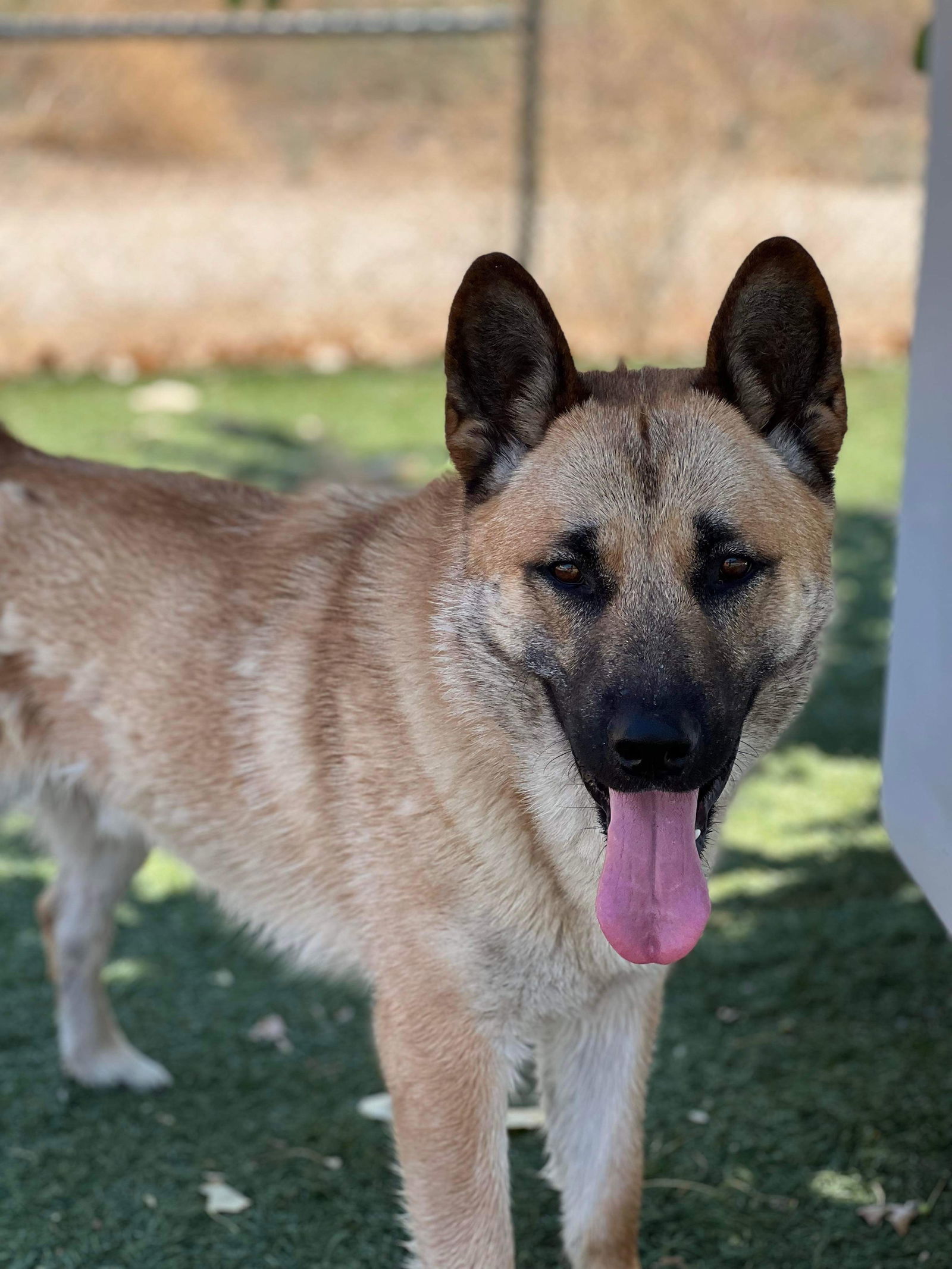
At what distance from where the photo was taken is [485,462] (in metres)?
2.14

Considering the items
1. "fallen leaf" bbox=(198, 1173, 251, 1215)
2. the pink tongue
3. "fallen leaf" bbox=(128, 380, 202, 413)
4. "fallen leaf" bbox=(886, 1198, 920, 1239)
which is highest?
the pink tongue

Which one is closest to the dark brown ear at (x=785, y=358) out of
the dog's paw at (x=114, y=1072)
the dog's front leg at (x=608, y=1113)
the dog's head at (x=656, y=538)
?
the dog's head at (x=656, y=538)

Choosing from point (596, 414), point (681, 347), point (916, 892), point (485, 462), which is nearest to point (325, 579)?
→ point (485, 462)

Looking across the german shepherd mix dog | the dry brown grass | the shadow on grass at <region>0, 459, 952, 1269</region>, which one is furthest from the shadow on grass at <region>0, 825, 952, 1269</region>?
the dry brown grass

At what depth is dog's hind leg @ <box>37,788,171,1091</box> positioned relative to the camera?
311cm

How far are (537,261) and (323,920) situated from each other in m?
6.71

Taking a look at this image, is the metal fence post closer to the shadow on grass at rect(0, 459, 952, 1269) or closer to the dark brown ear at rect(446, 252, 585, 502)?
the shadow on grass at rect(0, 459, 952, 1269)

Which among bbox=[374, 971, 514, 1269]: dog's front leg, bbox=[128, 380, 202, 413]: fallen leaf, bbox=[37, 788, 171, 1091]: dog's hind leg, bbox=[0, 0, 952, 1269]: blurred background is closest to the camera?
bbox=[374, 971, 514, 1269]: dog's front leg

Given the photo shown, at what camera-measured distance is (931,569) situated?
2.62m

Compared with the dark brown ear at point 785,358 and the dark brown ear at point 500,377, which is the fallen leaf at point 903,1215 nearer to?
the dark brown ear at point 785,358

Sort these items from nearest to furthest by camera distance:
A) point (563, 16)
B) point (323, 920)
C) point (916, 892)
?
1. point (323, 920)
2. point (916, 892)
3. point (563, 16)

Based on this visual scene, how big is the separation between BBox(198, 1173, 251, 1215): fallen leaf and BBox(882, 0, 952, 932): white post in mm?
1482

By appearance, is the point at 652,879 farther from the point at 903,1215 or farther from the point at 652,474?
the point at 903,1215

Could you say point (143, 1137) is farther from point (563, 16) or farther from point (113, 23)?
point (563, 16)
